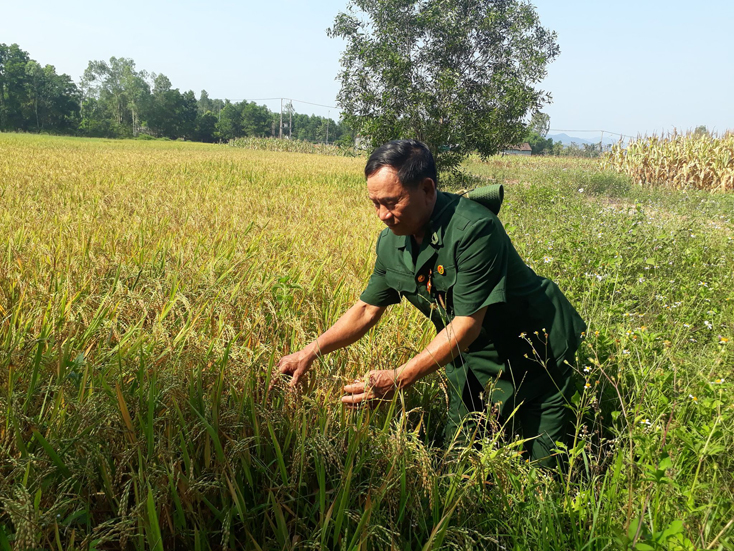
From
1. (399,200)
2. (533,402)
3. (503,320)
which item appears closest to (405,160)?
(399,200)

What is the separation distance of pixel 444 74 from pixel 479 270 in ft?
34.3

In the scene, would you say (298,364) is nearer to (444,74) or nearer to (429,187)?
(429,187)

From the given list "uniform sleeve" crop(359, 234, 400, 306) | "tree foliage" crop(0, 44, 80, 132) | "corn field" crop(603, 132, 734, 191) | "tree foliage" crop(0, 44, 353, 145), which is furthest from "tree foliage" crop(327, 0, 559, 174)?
"tree foliage" crop(0, 44, 80, 132)

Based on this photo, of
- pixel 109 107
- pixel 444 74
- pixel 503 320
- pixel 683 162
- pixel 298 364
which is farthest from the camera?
pixel 109 107

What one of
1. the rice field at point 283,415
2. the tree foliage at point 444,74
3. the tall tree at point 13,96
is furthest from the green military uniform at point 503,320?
the tall tree at point 13,96

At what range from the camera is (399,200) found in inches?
74.4

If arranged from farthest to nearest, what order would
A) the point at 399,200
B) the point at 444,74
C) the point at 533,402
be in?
the point at 444,74 → the point at 533,402 → the point at 399,200

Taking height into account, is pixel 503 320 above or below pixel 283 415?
above

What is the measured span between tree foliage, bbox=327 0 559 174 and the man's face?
32.5 ft

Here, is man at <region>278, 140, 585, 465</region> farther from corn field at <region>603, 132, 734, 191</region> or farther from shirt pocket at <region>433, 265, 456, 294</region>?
corn field at <region>603, 132, 734, 191</region>

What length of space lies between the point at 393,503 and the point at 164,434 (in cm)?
81

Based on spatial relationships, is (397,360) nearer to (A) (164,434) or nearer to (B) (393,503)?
(B) (393,503)

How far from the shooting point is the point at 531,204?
919 cm

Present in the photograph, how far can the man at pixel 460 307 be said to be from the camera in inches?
73.1
